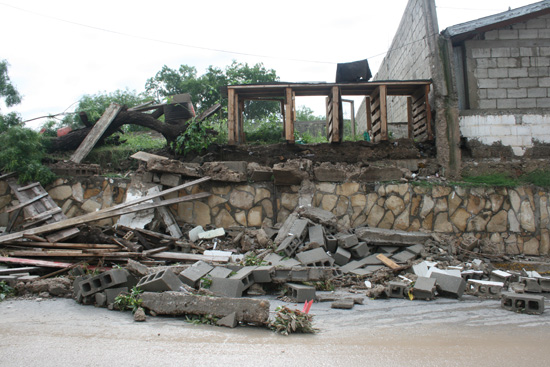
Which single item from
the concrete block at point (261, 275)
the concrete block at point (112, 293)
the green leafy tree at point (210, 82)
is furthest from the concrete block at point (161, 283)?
the green leafy tree at point (210, 82)

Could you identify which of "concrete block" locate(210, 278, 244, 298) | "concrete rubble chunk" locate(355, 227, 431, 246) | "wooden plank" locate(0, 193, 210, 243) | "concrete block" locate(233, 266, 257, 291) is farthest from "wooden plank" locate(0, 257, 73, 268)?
"concrete rubble chunk" locate(355, 227, 431, 246)

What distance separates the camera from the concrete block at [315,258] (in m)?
7.81

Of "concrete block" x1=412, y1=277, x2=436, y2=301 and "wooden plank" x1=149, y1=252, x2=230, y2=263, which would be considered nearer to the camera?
"concrete block" x1=412, y1=277, x2=436, y2=301

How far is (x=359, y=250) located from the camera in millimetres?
8727

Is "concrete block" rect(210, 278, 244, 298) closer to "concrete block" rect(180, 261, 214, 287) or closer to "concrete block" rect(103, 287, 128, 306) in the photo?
"concrete block" rect(180, 261, 214, 287)

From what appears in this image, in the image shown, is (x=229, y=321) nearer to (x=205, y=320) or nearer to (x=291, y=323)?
(x=205, y=320)

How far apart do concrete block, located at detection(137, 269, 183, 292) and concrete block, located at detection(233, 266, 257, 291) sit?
1.06 m

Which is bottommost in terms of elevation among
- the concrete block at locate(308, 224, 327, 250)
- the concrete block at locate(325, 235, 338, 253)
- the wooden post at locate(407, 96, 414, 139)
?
the concrete block at locate(325, 235, 338, 253)

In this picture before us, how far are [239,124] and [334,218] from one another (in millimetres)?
4793

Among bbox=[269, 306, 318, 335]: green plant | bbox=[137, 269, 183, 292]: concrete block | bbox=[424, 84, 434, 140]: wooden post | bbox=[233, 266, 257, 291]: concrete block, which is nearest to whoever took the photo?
bbox=[269, 306, 318, 335]: green plant

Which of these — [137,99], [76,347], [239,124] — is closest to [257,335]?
[76,347]

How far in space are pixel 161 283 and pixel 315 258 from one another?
3.35m

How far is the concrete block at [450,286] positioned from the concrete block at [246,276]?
3344 millimetres

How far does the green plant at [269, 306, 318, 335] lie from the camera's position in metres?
4.53
